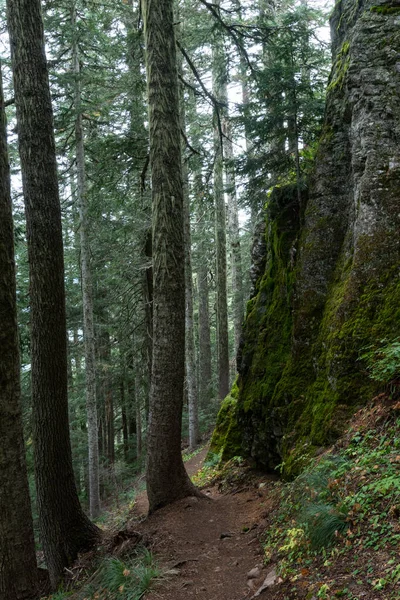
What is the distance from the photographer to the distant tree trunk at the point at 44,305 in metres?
5.89

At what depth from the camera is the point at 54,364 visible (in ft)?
19.7

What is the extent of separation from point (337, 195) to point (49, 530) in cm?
632

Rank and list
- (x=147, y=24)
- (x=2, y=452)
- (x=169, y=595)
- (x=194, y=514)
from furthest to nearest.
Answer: (x=147, y=24)
(x=194, y=514)
(x=2, y=452)
(x=169, y=595)

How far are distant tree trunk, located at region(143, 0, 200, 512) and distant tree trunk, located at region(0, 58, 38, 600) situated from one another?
191 centimetres

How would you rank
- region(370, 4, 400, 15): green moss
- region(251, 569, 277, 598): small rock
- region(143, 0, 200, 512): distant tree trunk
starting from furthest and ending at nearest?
region(143, 0, 200, 512): distant tree trunk, region(370, 4, 400, 15): green moss, region(251, 569, 277, 598): small rock

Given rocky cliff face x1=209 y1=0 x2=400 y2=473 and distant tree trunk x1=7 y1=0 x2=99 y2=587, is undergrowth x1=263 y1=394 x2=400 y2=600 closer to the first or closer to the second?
rocky cliff face x1=209 y1=0 x2=400 y2=473

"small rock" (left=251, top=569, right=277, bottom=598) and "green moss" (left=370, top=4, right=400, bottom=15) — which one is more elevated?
"green moss" (left=370, top=4, right=400, bottom=15)

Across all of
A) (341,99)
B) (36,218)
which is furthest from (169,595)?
(341,99)

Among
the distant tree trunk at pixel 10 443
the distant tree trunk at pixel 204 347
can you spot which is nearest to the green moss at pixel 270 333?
the distant tree trunk at pixel 10 443

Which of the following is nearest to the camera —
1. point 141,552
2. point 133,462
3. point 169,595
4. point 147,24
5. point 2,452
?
point 169,595

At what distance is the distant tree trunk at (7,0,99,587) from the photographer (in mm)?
5891

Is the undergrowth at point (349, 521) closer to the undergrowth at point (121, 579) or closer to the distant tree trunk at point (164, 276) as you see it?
the undergrowth at point (121, 579)

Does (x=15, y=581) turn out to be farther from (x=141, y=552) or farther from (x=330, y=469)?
(x=330, y=469)

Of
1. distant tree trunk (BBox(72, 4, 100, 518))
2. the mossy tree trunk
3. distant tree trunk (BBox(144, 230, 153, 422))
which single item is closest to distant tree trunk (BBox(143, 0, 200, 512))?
the mossy tree trunk
